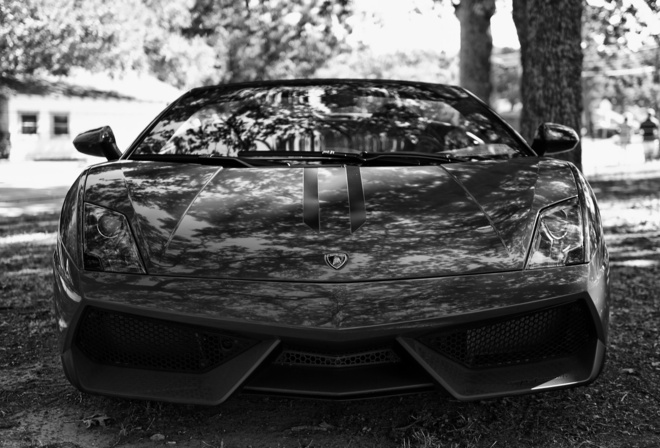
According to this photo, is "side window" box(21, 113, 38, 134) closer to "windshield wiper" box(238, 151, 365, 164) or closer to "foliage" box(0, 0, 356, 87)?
"foliage" box(0, 0, 356, 87)

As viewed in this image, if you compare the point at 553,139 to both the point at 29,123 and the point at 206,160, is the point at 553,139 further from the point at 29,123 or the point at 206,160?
the point at 29,123

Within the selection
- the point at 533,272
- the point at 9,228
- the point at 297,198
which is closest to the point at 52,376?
the point at 297,198

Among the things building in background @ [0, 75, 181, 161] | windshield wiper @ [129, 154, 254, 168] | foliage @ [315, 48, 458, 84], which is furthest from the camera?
foliage @ [315, 48, 458, 84]

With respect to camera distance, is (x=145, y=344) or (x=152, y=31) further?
(x=152, y=31)

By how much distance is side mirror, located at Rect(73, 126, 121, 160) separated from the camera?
332 centimetres

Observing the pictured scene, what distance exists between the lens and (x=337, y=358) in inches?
85.9

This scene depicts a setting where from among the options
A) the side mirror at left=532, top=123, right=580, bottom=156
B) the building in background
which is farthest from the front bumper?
the building in background

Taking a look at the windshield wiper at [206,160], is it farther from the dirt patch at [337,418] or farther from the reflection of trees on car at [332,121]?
the dirt patch at [337,418]

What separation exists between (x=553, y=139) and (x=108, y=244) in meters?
2.04

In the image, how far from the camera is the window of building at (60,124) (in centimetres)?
3120

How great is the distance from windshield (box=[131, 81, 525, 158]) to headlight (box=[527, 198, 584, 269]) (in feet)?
3.35

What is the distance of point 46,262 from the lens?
579cm

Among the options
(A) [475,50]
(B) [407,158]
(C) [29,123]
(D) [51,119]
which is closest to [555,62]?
(B) [407,158]

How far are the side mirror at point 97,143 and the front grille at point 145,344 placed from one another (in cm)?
130
